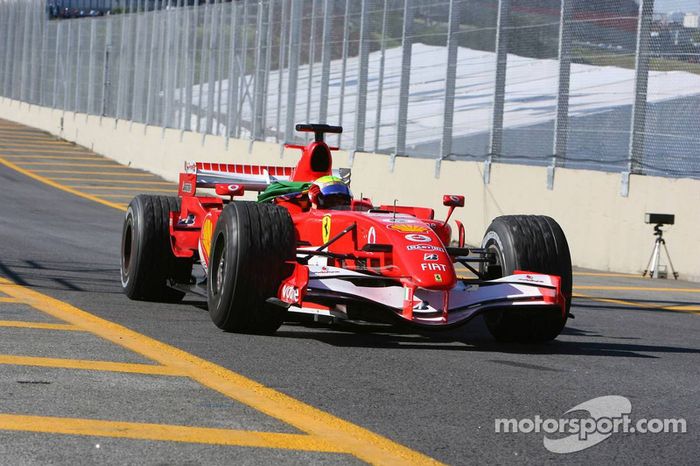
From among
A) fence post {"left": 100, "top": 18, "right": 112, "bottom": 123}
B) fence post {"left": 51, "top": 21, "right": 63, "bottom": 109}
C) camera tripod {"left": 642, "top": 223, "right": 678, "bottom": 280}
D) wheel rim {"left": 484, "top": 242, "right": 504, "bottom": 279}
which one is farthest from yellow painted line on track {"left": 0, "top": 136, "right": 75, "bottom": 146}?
wheel rim {"left": 484, "top": 242, "right": 504, "bottom": 279}

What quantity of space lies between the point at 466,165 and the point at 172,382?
1579 cm

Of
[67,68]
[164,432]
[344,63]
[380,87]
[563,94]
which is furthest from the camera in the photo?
[67,68]

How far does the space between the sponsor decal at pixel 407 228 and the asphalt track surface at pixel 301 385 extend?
0.84 meters

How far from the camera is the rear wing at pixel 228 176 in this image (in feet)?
41.8

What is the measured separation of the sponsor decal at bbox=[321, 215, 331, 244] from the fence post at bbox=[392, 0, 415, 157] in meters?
15.0

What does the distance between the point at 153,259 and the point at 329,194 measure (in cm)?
196

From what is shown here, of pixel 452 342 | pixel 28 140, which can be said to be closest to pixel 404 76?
pixel 452 342

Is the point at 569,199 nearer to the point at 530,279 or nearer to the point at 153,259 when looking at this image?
the point at 153,259

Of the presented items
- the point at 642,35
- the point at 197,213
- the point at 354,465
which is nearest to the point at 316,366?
the point at 354,465

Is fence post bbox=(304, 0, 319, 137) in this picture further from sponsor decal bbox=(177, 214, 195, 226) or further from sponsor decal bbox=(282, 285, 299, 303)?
sponsor decal bbox=(282, 285, 299, 303)

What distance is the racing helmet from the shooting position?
11.2m

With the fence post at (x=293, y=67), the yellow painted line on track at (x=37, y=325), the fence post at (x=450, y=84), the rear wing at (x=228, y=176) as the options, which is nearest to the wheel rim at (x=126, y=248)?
the rear wing at (x=228, y=176)

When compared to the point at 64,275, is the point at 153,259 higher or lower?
higher

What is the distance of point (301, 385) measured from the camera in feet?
25.5
